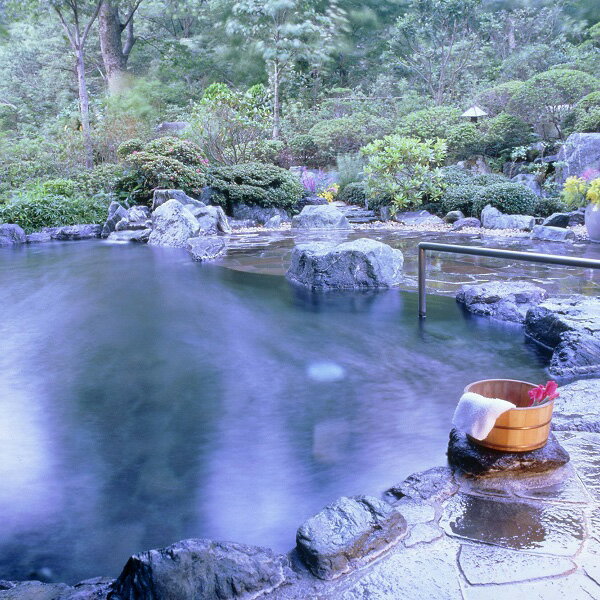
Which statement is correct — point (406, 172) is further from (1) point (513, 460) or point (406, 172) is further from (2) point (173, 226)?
(1) point (513, 460)

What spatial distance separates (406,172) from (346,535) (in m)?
12.9

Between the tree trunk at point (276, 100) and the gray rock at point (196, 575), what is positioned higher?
the tree trunk at point (276, 100)

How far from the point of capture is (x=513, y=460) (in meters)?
2.66

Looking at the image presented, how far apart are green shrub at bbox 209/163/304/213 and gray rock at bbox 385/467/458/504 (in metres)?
12.3

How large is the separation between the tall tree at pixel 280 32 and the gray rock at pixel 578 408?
774 inches

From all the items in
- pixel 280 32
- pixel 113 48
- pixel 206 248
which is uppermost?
pixel 280 32

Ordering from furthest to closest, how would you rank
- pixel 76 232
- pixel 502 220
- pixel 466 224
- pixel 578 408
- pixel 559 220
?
pixel 76 232
pixel 466 224
pixel 502 220
pixel 559 220
pixel 578 408

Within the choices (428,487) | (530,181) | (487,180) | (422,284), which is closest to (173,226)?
(422,284)

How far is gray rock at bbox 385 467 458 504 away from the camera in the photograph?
2555 mm

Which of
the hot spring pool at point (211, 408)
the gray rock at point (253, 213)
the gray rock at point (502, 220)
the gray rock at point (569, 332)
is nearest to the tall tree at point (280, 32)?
the gray rock at point (253, 213)

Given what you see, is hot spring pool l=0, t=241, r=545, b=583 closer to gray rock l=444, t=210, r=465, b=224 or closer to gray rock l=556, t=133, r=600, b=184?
gray rock l=444, t=210, r=465, b=224

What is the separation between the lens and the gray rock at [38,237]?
1298 cm

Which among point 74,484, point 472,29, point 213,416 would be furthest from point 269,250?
point 472,29

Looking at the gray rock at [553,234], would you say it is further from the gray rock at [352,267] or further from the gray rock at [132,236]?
the gray rock at [132,236]
